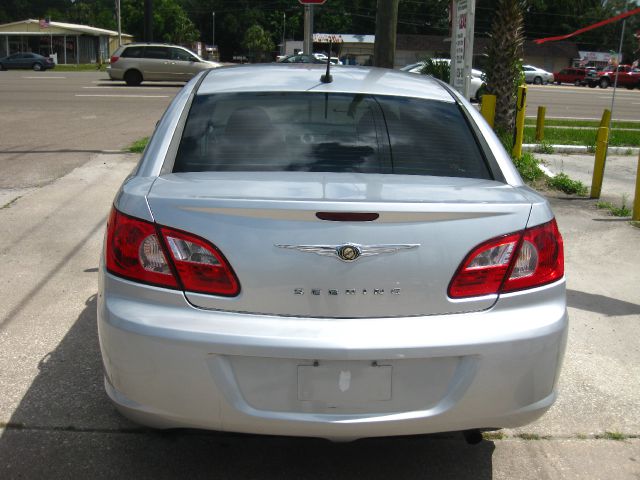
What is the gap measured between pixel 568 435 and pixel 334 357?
1.62 m

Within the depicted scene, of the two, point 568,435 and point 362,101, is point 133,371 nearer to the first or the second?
point 362,101

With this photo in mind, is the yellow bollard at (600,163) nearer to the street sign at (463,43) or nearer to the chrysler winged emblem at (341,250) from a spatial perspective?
the street sign at (463,43)

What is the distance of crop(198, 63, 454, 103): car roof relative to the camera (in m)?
3.66

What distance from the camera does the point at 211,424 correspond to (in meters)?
2.57

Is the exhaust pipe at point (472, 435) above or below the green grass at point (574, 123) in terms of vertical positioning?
above

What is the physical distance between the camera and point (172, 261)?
2.59 meters

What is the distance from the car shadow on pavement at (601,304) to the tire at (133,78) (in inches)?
972

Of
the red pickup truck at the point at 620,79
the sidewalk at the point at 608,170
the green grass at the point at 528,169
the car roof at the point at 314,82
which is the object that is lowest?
the red pickup truck at the point at 620,79

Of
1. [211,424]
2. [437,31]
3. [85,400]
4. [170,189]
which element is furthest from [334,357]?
[437,31]

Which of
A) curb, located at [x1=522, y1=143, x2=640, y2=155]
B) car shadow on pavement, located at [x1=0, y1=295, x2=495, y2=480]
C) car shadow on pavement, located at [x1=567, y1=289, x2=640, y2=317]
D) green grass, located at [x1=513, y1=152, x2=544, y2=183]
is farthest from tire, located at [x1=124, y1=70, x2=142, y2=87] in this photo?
car shadow on pavement, located at [x1=0, y1=295, x2=495, y2=480]

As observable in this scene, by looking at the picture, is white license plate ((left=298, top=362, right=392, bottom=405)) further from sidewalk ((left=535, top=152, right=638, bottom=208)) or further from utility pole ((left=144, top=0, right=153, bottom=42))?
utility pole ((left=144, top=0, right=153, bottom=42))

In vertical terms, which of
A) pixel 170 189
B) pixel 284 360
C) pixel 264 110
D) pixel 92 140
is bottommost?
pixel 92 140

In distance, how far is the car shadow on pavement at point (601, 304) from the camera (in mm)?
5129

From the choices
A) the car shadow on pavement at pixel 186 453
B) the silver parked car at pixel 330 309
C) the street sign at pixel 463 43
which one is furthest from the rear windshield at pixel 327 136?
the street sign at pixel 463 43
